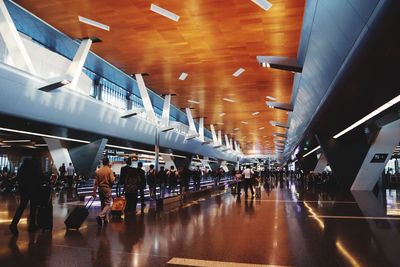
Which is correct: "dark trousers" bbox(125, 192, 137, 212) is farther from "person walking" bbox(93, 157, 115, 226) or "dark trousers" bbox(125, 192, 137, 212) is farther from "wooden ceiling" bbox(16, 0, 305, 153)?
"wooden ceiling" bbox(16, 0, 305, 153)

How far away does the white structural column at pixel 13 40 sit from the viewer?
1319 cm

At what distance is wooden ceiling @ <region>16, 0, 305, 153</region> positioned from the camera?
12.1 metres

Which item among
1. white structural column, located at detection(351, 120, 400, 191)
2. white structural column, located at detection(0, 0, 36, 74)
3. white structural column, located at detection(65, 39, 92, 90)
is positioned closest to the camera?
white structural column, located at detection(0, 0, 36, 74)

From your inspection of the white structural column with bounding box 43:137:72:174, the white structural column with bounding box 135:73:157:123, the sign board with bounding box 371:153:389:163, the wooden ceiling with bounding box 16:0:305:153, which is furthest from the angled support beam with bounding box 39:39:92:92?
the sign board with bounding box 371:153:389:163

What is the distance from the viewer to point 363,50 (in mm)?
7055

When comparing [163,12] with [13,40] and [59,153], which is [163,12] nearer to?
[13,40]

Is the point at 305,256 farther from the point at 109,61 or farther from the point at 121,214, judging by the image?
the point at 109,61

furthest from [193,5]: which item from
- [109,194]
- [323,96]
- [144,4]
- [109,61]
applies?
[109,61]

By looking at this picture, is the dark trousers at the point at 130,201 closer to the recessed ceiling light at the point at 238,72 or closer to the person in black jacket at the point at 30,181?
the person in black jacket at the point at 30,181

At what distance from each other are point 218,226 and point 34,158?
4577 millimetres

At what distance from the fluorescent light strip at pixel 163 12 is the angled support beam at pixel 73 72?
216 inches

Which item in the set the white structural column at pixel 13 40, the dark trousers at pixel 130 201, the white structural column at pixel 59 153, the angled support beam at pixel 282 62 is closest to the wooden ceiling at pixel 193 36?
the angled support beam at pixel 282 62

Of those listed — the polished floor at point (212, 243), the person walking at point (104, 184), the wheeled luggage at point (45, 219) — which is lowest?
the polished floor at point (212, 243)

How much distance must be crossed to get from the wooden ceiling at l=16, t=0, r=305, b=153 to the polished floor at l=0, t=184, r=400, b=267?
7437mm
